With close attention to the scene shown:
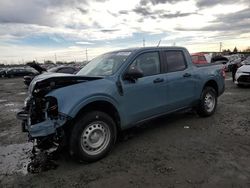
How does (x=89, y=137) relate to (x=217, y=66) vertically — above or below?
below

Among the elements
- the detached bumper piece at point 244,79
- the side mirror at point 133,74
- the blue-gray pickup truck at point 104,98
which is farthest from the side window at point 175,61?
the detached bumper piece at point 244,79

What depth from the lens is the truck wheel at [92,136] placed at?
4305mm

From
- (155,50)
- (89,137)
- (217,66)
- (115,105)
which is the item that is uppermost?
(155,50)

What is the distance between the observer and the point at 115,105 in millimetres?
4770

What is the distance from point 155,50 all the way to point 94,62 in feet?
4.58

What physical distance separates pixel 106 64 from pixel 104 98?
3.92 ft

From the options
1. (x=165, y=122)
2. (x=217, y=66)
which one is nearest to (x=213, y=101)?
(x=217, y=66)

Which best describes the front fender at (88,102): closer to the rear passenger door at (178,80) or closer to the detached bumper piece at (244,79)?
the rear passenger door at (178,80)

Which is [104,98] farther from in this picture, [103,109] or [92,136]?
[92,136]

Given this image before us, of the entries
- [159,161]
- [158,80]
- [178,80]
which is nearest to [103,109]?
[159,161]

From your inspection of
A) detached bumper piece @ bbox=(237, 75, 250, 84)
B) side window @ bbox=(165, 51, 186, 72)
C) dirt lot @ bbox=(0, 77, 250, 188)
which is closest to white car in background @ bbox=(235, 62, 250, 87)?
detached bumper piece @ bbox=(237, 75, 250, 84)

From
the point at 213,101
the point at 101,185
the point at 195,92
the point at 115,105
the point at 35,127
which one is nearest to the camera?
the point at 101,185

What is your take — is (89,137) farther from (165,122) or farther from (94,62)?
(165,122)

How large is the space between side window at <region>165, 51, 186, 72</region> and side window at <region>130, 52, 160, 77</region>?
1.19 feet
